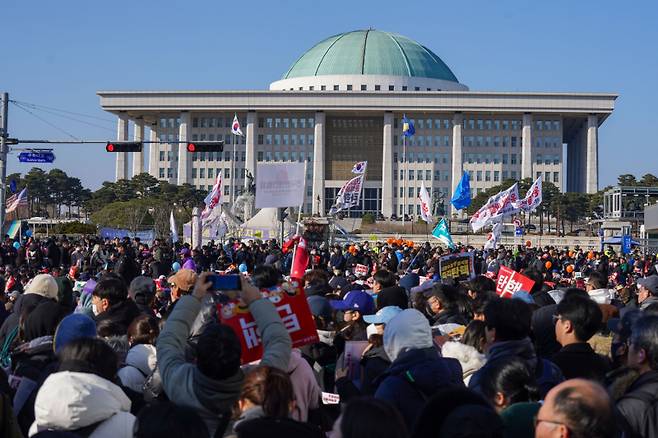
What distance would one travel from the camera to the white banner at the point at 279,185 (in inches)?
864

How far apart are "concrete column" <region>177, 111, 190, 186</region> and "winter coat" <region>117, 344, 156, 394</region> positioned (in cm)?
12130

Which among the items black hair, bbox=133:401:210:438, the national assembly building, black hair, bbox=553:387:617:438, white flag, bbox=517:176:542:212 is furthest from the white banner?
the national assembly building

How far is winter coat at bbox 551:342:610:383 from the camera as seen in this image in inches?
231

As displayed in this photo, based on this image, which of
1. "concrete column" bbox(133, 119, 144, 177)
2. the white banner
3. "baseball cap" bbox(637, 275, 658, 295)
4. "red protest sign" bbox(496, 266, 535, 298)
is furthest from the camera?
"concrete column" bbox(133, 119, 144, 177)

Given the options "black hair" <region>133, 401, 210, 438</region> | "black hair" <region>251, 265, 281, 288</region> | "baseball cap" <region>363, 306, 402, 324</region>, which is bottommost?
"black hair" <region>133, 401, 210, 438</region>

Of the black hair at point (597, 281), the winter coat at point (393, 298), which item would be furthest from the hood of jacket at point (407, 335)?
the black hair at point (597, 281)

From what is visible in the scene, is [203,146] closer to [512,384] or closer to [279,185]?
[279,185]

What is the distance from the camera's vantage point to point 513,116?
5148 inches

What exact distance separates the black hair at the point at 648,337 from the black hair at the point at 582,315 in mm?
690

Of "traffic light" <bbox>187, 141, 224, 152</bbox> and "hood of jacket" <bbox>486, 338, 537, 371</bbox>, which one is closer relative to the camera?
"hood of jacket" <bbox>486, 338, 537, 371</bbox>

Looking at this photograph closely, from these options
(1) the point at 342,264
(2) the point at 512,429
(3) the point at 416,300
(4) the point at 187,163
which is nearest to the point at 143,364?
(2) the point at 512,429

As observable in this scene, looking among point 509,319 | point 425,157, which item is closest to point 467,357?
point 509,319

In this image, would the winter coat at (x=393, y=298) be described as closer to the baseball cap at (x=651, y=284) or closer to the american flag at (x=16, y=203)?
the baseball cap at (x=651, y=284)

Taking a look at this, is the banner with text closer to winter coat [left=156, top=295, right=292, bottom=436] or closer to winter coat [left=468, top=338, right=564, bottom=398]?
winter coat [left=468, top=338, right=564, bottom=398]
